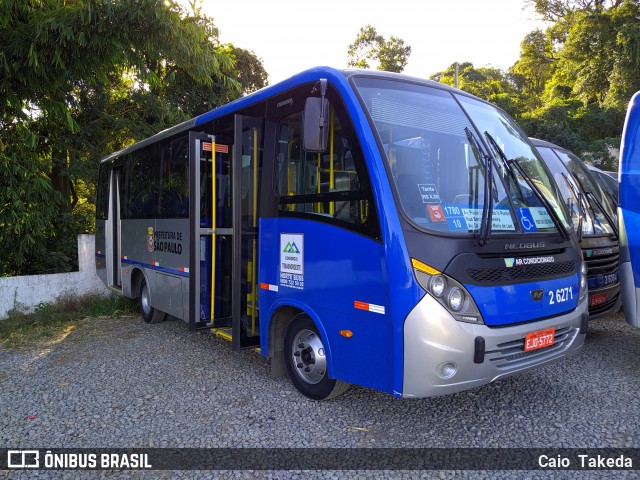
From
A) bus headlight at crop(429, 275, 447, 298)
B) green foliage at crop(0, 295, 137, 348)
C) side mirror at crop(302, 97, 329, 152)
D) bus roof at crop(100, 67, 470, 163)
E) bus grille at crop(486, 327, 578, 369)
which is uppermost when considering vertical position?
bus roof at crop(100, 67, 470, 163)

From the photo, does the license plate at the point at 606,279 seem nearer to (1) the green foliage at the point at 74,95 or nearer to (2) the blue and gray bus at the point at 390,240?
(2) the blue and gray bus at the point at 390,240

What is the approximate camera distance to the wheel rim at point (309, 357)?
4395 mm

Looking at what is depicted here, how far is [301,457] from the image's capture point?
11.6 ft

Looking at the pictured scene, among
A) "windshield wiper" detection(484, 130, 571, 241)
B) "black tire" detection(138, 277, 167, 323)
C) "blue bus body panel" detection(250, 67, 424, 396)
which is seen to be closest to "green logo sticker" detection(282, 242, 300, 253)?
"blue bus body panel" detection(250, 67, 424, 396)

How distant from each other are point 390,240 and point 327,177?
982 millimetres

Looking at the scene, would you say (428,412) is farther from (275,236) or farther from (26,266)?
(26,266)

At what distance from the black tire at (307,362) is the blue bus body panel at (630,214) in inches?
120

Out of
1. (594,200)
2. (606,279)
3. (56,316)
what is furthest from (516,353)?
(56,316)

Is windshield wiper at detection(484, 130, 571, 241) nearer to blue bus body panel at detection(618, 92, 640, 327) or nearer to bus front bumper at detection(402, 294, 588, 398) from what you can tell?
bus front bumper at detection(402, 294, 588, 398)

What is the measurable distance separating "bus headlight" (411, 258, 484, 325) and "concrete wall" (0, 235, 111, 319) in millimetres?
8097

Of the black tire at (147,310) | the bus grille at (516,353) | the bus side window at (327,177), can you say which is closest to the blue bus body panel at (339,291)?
the bus side window at (327,177)

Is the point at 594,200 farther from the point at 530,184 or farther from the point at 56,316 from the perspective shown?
the point at 56,316

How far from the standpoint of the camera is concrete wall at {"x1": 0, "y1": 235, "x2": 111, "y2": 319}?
8.65 m

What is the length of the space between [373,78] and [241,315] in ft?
9.13
